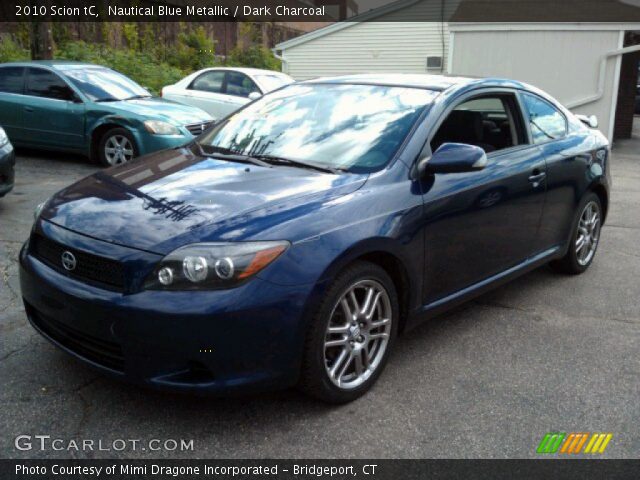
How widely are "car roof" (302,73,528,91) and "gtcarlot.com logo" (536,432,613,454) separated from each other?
211 centimetres

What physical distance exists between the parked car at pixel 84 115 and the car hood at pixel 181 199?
5.37 meters

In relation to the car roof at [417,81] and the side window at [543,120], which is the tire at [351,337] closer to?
the car roof at [417,81]

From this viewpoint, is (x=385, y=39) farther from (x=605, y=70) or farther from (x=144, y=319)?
(x=144, y=319)

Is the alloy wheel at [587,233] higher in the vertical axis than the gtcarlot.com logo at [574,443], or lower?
higher

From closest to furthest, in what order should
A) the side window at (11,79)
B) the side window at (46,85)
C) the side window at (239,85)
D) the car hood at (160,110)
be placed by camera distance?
the car hood at (160,110)
the side window at (46,85)
the side window at (11,79)
the side window at (239,85)

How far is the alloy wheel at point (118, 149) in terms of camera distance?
29.8 feet

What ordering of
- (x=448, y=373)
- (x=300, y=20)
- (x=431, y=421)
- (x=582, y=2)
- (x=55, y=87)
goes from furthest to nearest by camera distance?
1. (x=300, y=20)
2. (x=582, y=2)
3. (x=55, y=87)
4. (x=448, y=373)
5. (x=431, y=421)

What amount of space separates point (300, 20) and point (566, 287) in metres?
46.0

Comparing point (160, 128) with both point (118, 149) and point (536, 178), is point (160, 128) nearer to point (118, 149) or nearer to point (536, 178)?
point (118, 149)

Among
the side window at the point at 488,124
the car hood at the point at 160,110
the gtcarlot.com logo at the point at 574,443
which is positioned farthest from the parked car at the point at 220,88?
the gtcarlot.com logo at the point at 574,443

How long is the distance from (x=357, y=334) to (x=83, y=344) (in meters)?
Result: 1.28

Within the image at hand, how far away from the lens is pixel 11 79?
32.0ft

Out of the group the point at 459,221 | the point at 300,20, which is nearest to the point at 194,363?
the point at 459,221

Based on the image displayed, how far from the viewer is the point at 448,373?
3645 mm
